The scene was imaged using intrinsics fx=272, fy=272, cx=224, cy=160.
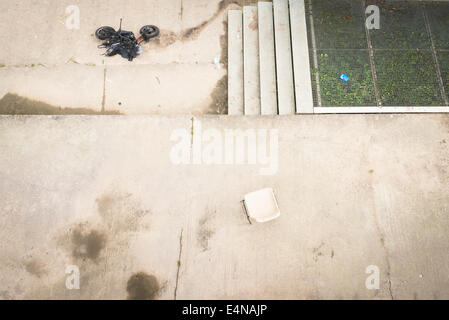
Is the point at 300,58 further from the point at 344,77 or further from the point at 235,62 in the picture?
the point at 235,62

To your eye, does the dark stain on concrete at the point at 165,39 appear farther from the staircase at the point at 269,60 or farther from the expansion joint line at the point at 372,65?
the expansion joint line at the point at 372,65

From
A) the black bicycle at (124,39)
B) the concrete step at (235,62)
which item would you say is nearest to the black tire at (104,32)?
the black bicycle at (124,39)

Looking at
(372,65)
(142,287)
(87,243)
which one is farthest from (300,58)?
(87,243)

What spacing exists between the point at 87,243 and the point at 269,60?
5.72 m

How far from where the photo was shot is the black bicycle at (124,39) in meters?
6.89

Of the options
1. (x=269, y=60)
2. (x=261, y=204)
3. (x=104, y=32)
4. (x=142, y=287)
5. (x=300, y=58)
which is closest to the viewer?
(x=261, y=204)

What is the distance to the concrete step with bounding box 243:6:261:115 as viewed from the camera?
6410 millimetres

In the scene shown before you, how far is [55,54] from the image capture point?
703 centimetres

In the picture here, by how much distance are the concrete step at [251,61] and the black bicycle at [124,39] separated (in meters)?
2.36

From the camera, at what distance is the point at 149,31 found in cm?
710

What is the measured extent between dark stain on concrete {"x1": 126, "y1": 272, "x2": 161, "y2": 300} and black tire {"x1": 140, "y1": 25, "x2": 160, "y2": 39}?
18.8 ft

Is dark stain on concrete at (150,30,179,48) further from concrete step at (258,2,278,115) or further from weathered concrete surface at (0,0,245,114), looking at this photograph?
concrete step at (258,2,278,115)
